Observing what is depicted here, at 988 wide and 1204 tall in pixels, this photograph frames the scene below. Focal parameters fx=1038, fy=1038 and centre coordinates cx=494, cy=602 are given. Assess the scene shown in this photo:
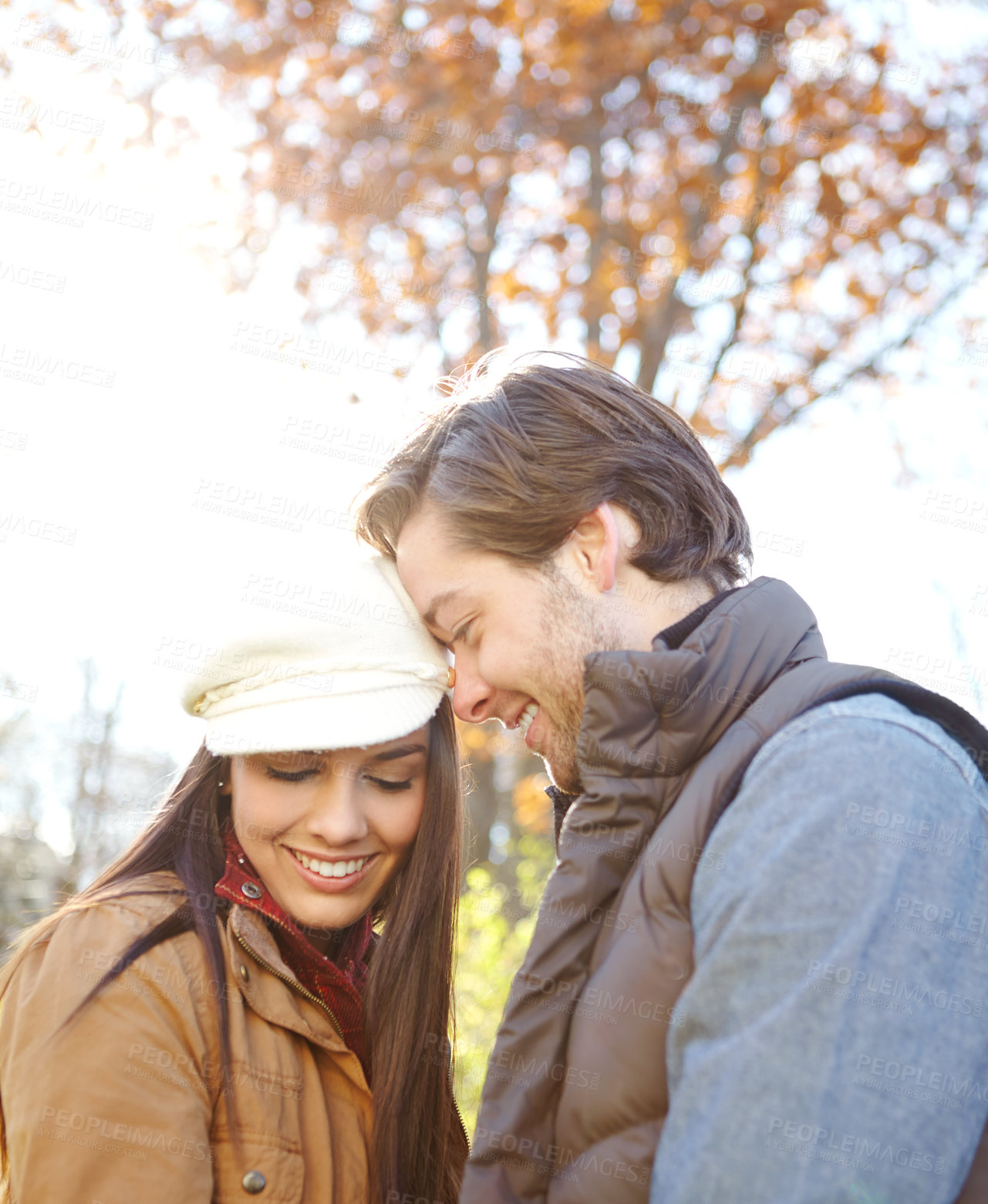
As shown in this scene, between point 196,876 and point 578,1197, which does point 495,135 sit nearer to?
point 196,876

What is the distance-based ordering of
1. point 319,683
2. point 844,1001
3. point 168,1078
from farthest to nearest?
1. point 319,683
2. point 168,1078
3. point 844,1001

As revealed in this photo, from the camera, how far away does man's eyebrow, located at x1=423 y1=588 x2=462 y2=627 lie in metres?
2.46

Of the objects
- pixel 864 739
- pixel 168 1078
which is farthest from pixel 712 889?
pixel 168 1078

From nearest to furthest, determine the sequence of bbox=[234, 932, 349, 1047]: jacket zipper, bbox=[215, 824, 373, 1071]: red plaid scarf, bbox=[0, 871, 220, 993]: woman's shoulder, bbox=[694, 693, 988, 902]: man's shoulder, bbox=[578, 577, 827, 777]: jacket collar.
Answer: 1. bbox=[694, 693, 988, 902]: man's shoulder
2. bbox=[578, 577, 827, 777]: jacket collar
3. bbox=[0, 871, 220, 993]: woman's shoulder
4. bbox=[234, 932, 349, 1047]: jacket zipper
5. bbox=[215, 824, 373, 1071]: red plaid scarf

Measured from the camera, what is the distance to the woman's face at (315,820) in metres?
2.46

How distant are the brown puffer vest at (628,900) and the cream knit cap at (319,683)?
0.62 metres

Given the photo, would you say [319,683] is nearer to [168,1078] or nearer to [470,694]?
[470,694]

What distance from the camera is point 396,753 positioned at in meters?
2.54

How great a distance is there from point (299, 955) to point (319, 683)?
65 cm

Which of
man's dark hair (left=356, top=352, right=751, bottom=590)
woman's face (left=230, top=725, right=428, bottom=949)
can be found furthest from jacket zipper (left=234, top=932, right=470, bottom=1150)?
man's dark hair (left=356, top=352, right=751, bottom=590)

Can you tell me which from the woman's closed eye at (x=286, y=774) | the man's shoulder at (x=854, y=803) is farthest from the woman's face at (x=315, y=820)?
the man's shoulder at (x=854, y=803)

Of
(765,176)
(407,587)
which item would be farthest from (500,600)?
(765,176)

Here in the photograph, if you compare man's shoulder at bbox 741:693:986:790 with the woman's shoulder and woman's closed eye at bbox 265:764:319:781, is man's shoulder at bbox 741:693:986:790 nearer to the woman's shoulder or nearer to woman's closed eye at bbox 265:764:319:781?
woman's closed eye at bbox 265:764:319:781

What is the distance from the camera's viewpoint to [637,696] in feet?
6.21
